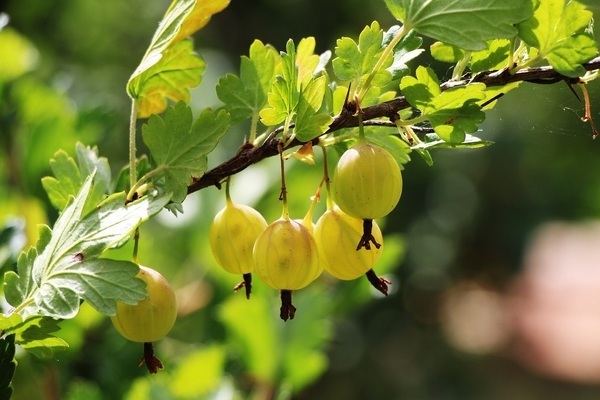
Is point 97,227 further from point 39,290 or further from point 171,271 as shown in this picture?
point 171,271

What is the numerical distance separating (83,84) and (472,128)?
104 inches

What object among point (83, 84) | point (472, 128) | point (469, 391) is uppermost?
point (472, 128)

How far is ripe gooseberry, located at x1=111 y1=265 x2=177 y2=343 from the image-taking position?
661 mm

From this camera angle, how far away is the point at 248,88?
0.75m

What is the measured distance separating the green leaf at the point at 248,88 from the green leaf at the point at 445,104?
0.14 meters

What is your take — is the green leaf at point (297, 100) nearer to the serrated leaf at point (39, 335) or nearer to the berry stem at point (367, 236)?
the berry stem at point (367, 236)

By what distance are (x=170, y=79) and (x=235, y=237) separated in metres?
0.16

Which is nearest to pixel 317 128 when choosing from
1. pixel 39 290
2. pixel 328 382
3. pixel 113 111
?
pixel 39 290

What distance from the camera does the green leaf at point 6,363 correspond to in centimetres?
64

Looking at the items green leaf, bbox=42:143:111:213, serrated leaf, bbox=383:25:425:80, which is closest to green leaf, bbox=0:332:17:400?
green leaf, bbox=42:143:111:213

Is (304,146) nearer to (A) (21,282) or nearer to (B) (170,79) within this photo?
(B) (170,79)

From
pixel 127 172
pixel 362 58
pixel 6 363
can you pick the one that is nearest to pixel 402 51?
pixel 362 58

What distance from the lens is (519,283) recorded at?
17.9 feet

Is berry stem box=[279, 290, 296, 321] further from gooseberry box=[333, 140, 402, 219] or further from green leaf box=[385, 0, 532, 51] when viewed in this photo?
green leaf box=[385, 0, 532, 51]
